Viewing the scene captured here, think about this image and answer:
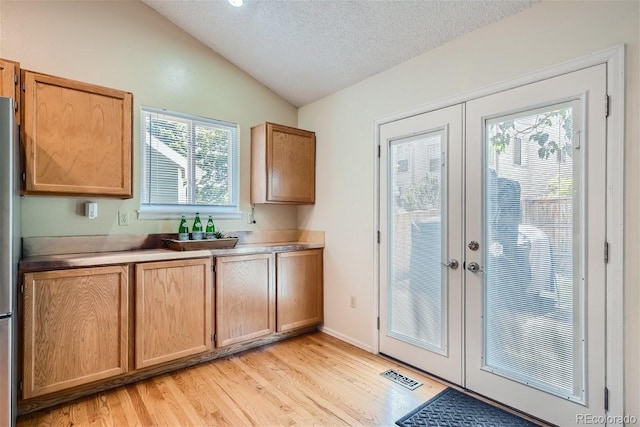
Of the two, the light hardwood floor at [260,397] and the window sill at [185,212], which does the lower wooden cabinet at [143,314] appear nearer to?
the light hardwood floor at [260,397]

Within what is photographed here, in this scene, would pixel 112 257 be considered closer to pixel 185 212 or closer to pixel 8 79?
pixel 185 212

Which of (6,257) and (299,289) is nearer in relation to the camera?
(6,257)

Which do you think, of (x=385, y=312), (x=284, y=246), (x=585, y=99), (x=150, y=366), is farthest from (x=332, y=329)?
(x=585, y=99)

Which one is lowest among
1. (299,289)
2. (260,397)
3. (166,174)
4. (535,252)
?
(260,397)

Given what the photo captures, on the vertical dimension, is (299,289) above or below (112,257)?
below

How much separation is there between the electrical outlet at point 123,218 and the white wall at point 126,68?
0.11 feet

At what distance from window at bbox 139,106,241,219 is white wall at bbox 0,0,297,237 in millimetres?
75

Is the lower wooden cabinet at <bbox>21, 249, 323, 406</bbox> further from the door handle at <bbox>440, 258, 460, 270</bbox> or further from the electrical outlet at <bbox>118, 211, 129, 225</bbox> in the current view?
the door handle at <bbox>440, 258, 460, 270</bbox>

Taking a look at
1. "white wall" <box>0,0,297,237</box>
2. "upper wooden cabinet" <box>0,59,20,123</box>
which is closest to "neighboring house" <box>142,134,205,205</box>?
"white wall" <box>0,0,297,237</box>

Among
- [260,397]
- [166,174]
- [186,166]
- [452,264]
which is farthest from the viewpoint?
[186,166]

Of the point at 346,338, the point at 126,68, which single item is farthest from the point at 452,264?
the point at 126,68

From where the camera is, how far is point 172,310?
256 centimetres

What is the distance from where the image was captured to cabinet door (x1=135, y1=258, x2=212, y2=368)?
2420mm

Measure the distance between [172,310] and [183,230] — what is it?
0.77 meters
